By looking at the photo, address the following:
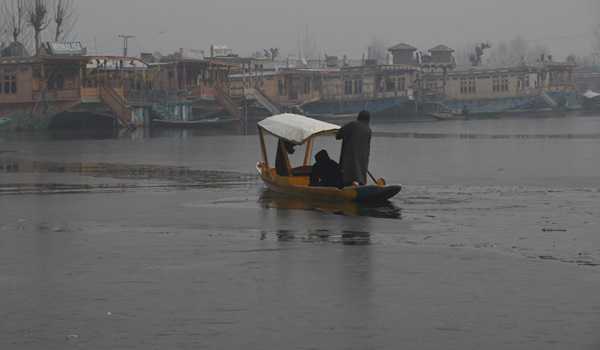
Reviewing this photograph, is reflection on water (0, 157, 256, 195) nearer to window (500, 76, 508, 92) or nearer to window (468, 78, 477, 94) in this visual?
window (468, 78, 477, 94)

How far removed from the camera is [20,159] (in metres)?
33.9

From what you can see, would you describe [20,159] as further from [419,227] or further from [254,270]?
[254,270]

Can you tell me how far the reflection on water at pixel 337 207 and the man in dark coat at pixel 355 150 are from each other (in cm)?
44

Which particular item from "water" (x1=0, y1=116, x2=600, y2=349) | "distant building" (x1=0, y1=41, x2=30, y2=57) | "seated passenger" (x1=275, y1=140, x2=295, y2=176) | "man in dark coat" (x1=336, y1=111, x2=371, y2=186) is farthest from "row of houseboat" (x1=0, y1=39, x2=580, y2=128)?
"man in dark coat" (x1=336, y1=111, x2=371, y2=186)

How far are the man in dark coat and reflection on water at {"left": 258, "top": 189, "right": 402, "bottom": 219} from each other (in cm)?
44

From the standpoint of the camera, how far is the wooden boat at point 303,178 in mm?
17391

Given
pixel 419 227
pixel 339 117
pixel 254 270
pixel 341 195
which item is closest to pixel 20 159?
pixel 341 195

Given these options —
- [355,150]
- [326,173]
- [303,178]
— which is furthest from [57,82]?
[355,150]

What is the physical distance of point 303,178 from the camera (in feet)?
64.9

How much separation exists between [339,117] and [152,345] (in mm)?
75201

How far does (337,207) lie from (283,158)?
2.80 m

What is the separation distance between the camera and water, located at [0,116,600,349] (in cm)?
845

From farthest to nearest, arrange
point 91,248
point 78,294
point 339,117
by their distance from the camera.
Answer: point 339,117 < point 91,248 < point 78,294

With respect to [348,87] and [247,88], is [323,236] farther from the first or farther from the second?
[348,87]
